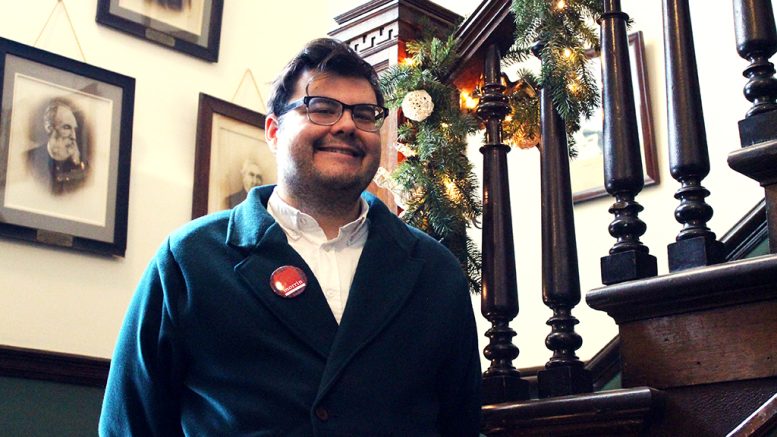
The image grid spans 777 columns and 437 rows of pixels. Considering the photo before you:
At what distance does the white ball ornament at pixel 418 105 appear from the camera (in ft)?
8.06

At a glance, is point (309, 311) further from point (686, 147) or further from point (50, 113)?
point (50, 113)

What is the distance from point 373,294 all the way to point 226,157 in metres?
3.37

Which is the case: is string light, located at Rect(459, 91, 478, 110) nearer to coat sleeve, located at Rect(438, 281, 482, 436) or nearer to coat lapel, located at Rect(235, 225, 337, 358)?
coat sleeve, located at Rect(438, 281, 482, 436)

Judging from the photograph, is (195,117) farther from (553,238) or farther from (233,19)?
(553,238)

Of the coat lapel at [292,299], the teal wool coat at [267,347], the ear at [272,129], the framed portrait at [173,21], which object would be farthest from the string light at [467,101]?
the framed portrait at [173,21]

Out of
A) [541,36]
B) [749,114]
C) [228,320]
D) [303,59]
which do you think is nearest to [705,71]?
[541,36]

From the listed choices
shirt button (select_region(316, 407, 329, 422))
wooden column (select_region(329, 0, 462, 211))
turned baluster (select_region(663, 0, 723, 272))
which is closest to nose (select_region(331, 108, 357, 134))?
shirt button (select_region(316, 407, 329, 422))

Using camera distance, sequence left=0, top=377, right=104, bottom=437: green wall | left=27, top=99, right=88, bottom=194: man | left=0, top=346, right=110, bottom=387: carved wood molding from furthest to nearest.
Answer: left=27, top=99, right=88, bottom=194: man < left=0, top=346, right=110, bottom=387: carved wood molding < left=0, top=377, right=104, bottom=437: green wall

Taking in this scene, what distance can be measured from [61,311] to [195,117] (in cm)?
113

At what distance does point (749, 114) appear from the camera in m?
1.77

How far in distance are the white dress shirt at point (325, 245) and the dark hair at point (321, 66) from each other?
181 millimetres

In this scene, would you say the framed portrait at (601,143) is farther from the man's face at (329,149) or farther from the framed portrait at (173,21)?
the man's face at (329,149)

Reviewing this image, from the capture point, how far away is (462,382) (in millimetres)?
1677

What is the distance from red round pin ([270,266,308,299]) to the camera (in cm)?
152
